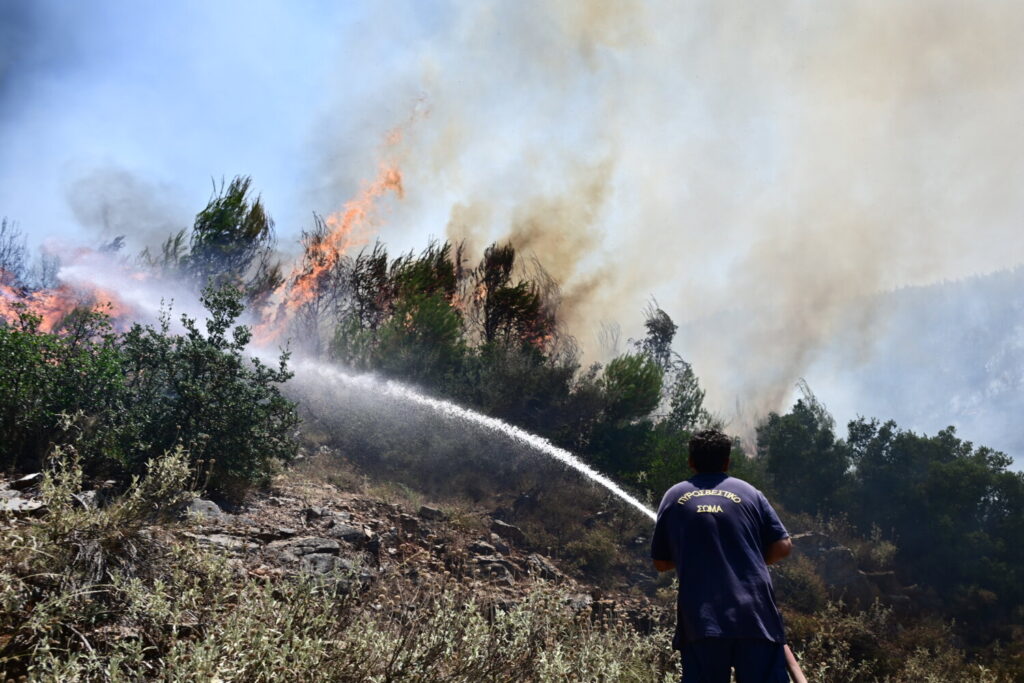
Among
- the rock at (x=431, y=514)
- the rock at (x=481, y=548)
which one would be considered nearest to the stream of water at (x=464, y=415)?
the rock at (x=431, y=514)

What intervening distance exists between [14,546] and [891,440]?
92.7 ft

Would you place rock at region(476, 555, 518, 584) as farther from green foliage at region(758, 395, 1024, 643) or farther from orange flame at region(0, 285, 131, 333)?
orange flame at region(0, 285, 131, 333)

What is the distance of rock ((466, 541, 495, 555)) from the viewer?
11.4 metres

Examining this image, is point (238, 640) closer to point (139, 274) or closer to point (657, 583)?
point (657, 583)

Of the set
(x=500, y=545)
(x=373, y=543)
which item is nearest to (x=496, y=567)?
(x=500, y=545)

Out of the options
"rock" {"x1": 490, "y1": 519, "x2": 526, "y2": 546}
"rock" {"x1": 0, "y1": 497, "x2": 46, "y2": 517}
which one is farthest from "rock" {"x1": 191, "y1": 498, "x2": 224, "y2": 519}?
"rock" {"x1": 490, "y1": 519, "x2": 526, "y2": 546}

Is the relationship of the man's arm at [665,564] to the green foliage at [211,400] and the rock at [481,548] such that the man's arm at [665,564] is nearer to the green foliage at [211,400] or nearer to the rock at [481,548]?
the green foliage at [211,400]

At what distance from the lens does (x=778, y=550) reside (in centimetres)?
317

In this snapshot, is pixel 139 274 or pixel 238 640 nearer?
pixel 238 640

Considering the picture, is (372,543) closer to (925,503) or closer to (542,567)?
Result: (542,567)

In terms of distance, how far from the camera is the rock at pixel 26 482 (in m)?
7.62

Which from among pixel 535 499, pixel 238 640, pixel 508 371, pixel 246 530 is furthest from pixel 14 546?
pixel 508 371

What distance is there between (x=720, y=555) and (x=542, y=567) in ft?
29.6

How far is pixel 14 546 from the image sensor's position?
410 cm
